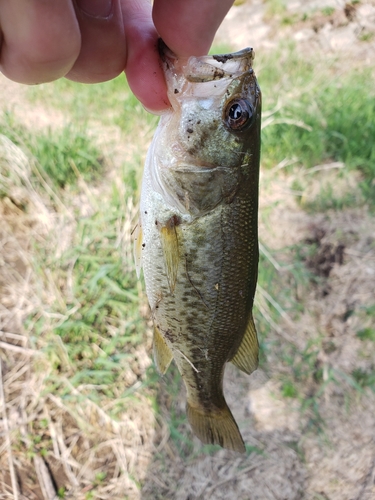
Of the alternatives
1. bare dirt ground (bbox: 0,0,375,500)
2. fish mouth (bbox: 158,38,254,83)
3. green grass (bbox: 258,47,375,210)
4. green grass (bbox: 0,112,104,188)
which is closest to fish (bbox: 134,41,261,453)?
fish mouth (bbox: 158,38,254,83)

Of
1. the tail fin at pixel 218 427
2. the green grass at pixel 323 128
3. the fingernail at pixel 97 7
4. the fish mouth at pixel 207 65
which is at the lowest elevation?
the tail fin at pixel 218 427

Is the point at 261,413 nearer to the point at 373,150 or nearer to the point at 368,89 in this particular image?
the point at 373,150

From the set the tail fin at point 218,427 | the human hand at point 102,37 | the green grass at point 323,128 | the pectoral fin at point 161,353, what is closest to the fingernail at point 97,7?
the human hand at point 102,37

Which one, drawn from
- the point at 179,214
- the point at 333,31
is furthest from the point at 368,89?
the point at 179,214

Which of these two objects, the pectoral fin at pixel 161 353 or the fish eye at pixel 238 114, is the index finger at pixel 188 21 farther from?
the pectoral fin at pixel 161 353

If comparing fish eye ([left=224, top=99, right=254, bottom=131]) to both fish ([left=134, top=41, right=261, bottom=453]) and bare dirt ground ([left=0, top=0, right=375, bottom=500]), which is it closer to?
fish ([left=134, top=41, right=261, bottom=453])

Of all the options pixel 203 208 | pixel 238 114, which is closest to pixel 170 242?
pixel 203 208

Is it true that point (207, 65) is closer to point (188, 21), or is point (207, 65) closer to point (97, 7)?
point (188, 21)
